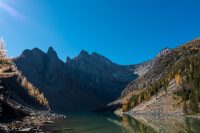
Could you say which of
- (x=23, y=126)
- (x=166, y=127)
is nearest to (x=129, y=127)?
(x=166, y=127)

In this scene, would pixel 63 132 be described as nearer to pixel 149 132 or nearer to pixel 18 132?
pixel 18 132

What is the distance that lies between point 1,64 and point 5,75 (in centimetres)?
958

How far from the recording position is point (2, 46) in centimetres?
5203

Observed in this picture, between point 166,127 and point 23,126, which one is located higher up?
point 166,127

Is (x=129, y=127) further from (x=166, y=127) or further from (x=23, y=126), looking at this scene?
(x=23, y=126)

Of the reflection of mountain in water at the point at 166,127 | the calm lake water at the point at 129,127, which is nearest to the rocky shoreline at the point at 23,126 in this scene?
the calm lake water at the point at 129,127

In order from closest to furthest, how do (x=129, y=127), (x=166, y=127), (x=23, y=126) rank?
(x=23, y=126), (x=166, y=127), (x=129, y=127)

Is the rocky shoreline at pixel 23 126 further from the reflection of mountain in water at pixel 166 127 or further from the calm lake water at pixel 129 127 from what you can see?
the reflection of mountain in water at pixel 166 127

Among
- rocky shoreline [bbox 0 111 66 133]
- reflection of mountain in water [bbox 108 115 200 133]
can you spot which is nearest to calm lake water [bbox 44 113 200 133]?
reflection of mountain in water [bbox 108 115 200 133]

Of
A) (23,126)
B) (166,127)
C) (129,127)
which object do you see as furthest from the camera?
(129,127)

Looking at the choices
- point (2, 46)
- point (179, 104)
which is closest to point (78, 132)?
point (2, 46)

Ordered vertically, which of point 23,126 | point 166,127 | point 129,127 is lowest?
point 23,126

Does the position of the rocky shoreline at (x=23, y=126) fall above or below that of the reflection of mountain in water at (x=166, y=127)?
below

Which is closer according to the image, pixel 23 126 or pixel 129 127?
pixel 23 126
